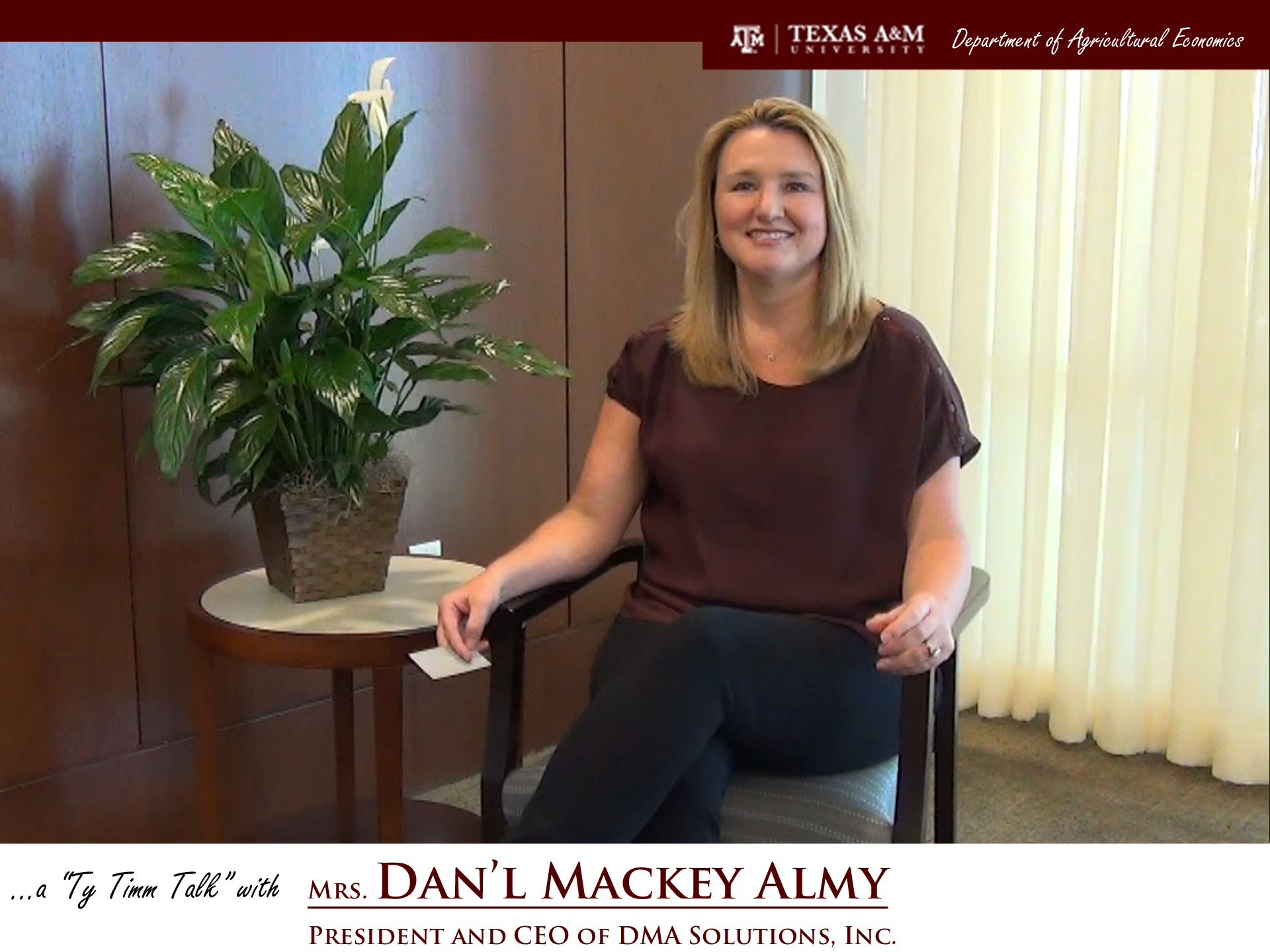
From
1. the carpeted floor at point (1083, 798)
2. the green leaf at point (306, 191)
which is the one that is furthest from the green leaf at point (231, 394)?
the carpeted floor at point (1083, 798)

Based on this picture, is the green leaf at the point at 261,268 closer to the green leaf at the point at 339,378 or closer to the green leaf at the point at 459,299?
the green leaf at the point at 339,378

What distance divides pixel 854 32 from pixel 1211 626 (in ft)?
4.82

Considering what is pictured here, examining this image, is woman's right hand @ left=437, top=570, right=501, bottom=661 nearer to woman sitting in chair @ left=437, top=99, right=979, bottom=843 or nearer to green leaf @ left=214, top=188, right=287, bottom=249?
woman sitting in chair @ left=437, top=99, right=979, bottom=843

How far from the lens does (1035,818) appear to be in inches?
96.9

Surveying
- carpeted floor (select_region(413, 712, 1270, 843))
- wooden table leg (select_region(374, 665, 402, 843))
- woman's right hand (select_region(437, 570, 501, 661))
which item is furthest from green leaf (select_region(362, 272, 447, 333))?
carpeted floor (select_region(413, 712, 1270, 843))

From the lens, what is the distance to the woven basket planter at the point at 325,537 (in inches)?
70.7

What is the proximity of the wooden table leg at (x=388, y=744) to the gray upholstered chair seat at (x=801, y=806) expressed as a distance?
0.21 m

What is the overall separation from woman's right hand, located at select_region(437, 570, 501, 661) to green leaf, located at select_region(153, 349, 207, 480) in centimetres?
37

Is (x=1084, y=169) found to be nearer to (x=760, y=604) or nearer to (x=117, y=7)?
(x=760, y=604)

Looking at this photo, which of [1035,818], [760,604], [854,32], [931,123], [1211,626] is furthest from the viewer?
[931,123]

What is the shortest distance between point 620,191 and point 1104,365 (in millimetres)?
1053

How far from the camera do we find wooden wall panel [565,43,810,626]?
8.76ft
